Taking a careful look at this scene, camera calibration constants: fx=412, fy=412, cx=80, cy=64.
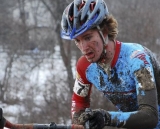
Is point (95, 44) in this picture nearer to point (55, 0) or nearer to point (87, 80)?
point (87, 80)

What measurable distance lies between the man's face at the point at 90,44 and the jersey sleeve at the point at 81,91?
0.40 meters

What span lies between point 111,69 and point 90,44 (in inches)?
15.5

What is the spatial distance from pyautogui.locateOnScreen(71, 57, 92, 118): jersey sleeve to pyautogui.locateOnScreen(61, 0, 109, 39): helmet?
0.34 m

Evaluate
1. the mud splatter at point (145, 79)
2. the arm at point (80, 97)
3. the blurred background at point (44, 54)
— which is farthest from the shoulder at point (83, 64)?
the blurred background at point (44, 54)

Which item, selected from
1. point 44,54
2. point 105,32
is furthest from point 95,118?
point 44,54

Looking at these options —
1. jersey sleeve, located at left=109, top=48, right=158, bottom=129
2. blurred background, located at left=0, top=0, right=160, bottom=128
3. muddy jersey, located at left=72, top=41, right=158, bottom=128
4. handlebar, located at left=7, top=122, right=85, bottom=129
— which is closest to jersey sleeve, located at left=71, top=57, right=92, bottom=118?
muddy jersey, located at left=72, top=41, right=158, bottom=128

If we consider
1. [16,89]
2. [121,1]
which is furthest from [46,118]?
[121,1]

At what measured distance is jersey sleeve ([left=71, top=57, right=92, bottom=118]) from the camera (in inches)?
137

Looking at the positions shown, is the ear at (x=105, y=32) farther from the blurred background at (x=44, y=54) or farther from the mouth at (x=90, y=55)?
the blurred background at (x=44, y=54)

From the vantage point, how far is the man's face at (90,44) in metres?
2.99

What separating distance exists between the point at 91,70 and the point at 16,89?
1526 centimetres

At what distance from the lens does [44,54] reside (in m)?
20.5

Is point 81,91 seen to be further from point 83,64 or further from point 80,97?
point 83,64

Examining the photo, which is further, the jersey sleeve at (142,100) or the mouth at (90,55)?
the mouth at (90,55)
